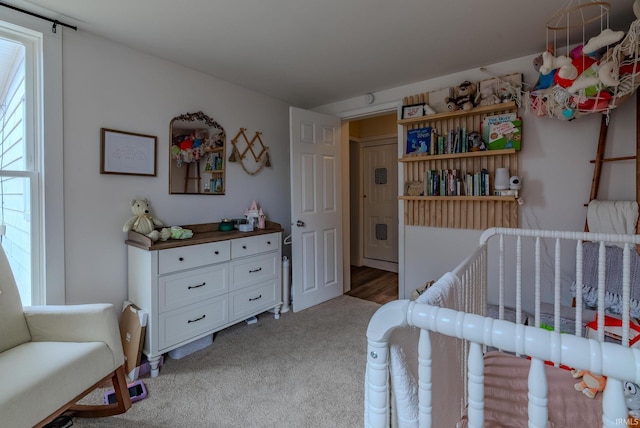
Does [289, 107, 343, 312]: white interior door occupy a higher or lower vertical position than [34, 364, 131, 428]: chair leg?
higher

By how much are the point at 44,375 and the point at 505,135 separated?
3.14 meters

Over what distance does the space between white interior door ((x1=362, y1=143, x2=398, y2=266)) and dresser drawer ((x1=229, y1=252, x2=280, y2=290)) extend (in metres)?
2.30

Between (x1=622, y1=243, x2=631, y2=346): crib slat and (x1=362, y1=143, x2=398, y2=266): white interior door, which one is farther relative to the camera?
(x1=362, y1=143, x2=398, y2=266): white interior door

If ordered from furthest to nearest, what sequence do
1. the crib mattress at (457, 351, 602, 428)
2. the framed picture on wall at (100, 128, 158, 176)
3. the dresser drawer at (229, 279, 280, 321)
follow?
A: the dresser drawer at (229, 279, 280, 321) < the framed picture on wall at (100, 128, 158, 176) < the crib mattress at (457, 351, 602, 428)

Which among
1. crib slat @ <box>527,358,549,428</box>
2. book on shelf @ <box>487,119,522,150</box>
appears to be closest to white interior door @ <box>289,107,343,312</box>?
book on shelf @ <box>487,119,522,150</box>

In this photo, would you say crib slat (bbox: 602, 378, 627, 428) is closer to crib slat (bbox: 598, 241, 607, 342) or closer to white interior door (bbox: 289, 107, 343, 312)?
crib slat (bbox: 598, 241, 607, 342)

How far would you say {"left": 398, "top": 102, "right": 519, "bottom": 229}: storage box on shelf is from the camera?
2.43 m

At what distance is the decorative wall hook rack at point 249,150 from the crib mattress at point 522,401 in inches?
100

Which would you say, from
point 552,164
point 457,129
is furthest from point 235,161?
point 552,164

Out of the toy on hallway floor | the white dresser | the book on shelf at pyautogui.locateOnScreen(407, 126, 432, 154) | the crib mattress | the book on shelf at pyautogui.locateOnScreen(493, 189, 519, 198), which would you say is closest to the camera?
the crib mattress

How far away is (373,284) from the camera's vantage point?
3.90 m

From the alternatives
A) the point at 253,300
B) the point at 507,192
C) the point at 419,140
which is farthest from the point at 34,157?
the point at 507,192

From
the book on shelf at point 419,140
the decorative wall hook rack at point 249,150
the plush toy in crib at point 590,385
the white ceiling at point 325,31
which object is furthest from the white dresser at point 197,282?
the plush toy in crib at point 590,385

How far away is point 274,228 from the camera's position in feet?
9.40
